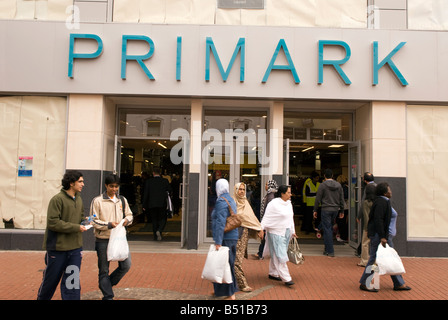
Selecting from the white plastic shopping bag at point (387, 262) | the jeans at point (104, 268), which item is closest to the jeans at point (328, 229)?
the white plastic shopping bag at point (387, 262)

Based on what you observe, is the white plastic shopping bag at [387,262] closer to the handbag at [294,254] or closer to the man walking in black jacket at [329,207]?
the handbag at [294,254]

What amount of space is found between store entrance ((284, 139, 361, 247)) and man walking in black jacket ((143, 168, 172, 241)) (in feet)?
11.0

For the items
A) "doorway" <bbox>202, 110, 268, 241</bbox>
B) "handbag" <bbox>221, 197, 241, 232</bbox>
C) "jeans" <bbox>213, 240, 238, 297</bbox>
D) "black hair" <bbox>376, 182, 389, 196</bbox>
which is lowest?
"jeans" <bbox>213, 240, 238, 297</bbox>

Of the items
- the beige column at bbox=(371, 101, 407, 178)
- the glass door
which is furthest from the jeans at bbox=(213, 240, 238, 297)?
the glass door

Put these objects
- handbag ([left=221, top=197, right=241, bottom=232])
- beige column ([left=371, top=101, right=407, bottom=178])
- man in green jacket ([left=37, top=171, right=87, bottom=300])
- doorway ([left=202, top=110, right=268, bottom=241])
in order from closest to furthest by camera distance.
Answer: man in green jacket ([left=37, top=171, right=87, bottom=300]) → handbag ([left=221, top=197, right=241, bottom=232]) → beige column ([left=371, top=101, right=407, bottom=178]) → doorway ([left=202, top=110, right=268, bottom=241])

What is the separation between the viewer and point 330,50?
325 inches

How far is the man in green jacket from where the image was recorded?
4211mm

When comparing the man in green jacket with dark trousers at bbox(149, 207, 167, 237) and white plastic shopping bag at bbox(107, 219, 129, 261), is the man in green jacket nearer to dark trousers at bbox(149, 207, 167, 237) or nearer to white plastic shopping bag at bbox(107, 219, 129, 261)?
white plastic shopping bag at bbox(107, 219, 129, 261)

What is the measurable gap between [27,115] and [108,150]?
2.02 m

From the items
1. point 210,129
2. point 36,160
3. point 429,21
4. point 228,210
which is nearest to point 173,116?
point 210,129

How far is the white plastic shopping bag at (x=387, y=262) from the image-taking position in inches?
210

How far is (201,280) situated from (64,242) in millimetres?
2652

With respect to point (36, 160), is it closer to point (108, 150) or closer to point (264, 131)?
point (108, 150)

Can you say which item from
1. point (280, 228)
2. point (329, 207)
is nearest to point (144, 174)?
point (329, 207)
